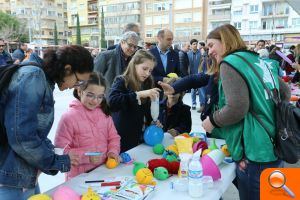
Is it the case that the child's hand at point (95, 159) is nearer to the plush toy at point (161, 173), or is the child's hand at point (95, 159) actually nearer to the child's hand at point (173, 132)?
the plush toy at point (161, 173)

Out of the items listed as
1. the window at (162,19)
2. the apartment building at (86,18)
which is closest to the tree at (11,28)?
the apartment building at (86,18)

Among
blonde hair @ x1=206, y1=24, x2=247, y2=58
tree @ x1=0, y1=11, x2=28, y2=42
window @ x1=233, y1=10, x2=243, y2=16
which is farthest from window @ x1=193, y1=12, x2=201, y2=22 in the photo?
blonde hair @ x1=206, y1=24, x2=247, y2=58

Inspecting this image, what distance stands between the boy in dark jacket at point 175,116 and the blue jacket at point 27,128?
122cm

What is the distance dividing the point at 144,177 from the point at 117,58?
2.12 meters

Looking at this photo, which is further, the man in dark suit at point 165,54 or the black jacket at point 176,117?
the man in dark suit at point 165,54

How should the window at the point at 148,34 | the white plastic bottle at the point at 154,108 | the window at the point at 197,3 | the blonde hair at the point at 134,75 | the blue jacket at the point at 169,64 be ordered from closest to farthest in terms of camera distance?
the white plastic bottle at the point at 154,108
the blonde hair at the point at 134,75
the blue jacket at the point at 169,64
the window at the point at 197,3
the window at the point at 148,34

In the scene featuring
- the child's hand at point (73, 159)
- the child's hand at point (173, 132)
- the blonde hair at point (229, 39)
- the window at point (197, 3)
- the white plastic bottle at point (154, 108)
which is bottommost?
the child's hand at point (173, 132)

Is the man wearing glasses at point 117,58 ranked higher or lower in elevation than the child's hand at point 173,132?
higher

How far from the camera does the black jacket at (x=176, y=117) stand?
97.9 inches

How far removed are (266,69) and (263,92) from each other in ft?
0.49

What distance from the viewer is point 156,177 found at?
5.20ft

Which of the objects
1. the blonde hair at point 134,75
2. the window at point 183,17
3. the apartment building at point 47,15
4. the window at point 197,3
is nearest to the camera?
the blonde hair at point 134,75

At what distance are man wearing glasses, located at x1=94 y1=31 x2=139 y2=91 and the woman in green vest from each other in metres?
1.80

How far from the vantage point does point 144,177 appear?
1.49 metres
